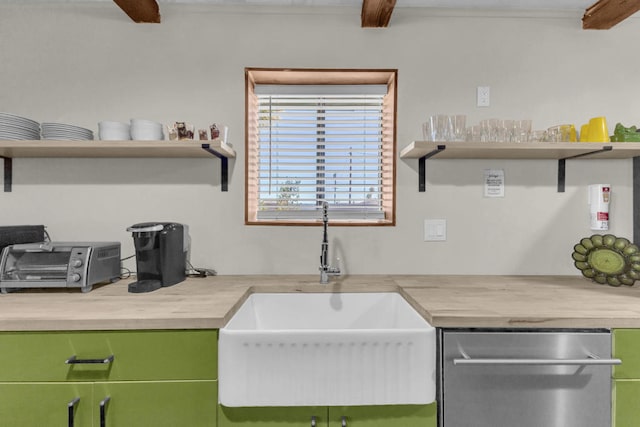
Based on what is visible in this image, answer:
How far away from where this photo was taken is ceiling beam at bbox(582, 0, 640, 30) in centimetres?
162

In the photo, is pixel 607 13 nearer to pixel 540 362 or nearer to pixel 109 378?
pixel 540 362

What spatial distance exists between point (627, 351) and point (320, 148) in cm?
153

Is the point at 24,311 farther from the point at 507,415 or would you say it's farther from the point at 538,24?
the point at 538,24

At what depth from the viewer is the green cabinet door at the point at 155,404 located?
1.01 meters

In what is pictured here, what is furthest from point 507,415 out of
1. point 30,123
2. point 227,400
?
point 30,123

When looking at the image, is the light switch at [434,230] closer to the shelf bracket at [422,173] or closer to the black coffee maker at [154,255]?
the shelf bracket at [422,173]

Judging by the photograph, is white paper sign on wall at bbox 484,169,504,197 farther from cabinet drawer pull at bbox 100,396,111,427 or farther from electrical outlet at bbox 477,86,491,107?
cabinet drawer pull at bbox 100,396,111,427

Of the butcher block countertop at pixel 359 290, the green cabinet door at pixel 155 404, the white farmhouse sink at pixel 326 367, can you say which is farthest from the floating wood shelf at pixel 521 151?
the green cabinet door at pixel 155 404

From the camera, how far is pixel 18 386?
1002 millimetres

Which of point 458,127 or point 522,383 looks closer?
point 522,383

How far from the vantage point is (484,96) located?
1.78 metres

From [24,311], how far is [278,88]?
1.48 metres

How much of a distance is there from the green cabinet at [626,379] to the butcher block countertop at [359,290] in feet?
0.15

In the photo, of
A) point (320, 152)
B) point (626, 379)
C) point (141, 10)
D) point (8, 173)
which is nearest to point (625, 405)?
point (626, 379)
